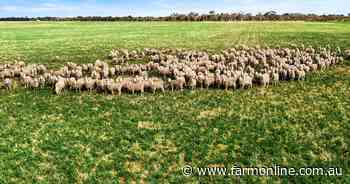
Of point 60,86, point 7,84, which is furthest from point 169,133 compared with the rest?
point 7,84

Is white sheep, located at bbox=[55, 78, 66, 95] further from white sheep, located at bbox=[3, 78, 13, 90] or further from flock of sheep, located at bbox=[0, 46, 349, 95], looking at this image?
white sheep, located at bbox=[3, 78, 13, 90]

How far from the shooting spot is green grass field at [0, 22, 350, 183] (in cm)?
1694

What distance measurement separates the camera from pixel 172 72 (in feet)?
98.8

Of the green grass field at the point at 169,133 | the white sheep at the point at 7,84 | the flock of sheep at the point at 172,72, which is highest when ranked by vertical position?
the flock of sheep at the point at 172,72

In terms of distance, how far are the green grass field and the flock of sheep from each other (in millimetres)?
933

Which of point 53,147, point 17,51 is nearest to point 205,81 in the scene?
point 53,147

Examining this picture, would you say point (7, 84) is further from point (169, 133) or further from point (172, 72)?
point (169, 133)

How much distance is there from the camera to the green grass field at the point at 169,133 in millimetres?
16938

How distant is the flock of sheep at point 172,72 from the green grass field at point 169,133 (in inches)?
36.7

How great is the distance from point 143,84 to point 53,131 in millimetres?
6944

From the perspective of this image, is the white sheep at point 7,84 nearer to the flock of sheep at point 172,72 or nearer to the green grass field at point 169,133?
the flock of sheep at point 172,72

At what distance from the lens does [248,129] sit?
20.1 meters

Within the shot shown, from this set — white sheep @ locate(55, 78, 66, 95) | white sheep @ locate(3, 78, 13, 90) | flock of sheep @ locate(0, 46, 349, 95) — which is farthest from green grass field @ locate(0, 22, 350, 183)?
flock of sheep @ locate(0, 46, 349, 95)

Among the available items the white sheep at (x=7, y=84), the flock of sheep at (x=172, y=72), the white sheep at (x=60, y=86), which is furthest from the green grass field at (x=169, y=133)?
the flock of sheep at (x=172, y=72)
